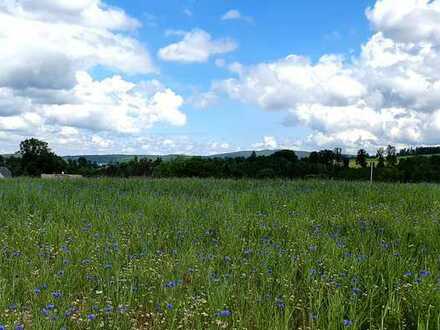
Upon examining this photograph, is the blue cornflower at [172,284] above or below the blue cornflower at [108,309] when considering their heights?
above

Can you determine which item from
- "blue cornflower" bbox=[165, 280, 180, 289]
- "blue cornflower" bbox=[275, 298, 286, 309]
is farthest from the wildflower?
"blue cornflower" bbox=[275, 298, 286, 309]

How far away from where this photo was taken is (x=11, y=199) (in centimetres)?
1049

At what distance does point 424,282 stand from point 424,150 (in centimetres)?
7157

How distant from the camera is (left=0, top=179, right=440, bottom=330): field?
3611 millimetres

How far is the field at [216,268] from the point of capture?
3.61 metres

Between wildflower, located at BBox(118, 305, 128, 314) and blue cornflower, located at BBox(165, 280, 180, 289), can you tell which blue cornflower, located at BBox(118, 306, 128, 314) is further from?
blue cornflower, located at BBox(165, 280, 180, 289)

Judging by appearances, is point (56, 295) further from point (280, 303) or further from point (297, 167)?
point (297, 167)

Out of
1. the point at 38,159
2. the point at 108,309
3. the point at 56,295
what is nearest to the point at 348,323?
the point at 108,309

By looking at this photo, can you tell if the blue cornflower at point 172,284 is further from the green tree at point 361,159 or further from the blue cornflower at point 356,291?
the green tree at point 361,159

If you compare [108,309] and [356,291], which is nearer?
[108,309]

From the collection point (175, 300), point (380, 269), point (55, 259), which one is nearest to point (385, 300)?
point (380, 269)

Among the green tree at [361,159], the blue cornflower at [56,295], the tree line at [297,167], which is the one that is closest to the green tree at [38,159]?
the tree line at [297,167]

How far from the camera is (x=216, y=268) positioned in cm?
503

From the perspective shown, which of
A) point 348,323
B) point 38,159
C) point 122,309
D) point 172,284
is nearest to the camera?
point 348,323
